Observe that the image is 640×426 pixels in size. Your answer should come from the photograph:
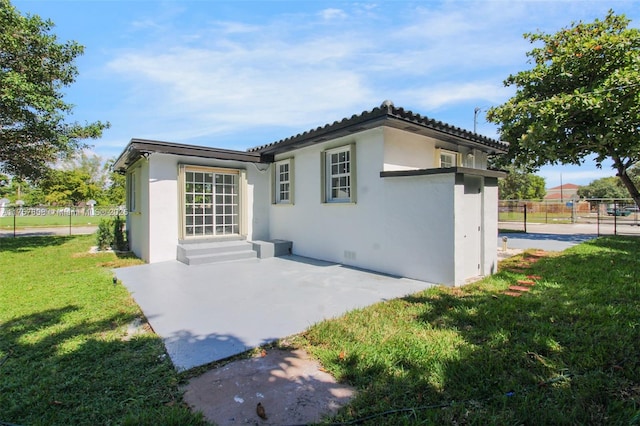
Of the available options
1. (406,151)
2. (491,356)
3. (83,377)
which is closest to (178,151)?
(406,151)

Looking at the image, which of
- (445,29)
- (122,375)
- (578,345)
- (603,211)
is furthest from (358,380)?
(603,211)

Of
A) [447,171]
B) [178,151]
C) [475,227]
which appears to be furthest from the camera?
[178,151]

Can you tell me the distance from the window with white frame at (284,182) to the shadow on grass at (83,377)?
6.06 metres

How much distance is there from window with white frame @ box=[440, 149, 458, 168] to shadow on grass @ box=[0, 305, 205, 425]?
7466 millimetres

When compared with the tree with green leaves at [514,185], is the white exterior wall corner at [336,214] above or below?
below

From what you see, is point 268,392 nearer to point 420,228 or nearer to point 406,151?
point 420,228

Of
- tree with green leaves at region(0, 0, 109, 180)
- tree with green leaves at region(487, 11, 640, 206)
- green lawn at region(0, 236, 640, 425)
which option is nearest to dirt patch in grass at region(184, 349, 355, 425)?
green lawn at region(0, 236, 640, 425)

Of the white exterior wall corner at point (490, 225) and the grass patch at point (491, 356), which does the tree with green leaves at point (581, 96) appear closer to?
the white exterior wall corner at point (490, 225)

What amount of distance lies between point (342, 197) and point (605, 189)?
56.1 m

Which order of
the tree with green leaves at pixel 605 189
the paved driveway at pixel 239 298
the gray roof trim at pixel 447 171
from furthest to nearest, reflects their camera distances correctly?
the tree with green leaves at pixel 605 189 → the gray roof trim at pixel 447 171 → the paved driveway at pixel 239 298

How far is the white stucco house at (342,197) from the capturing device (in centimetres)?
583

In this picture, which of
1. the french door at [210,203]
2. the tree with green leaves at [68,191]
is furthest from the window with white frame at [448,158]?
the tree with green leaves at [68,191]

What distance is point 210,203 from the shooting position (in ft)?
30.1

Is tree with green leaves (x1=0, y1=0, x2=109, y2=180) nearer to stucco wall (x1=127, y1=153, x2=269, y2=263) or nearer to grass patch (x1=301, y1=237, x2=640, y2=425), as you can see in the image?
stucco wall (x1=127, y1=153, x2=269, y2=263)
